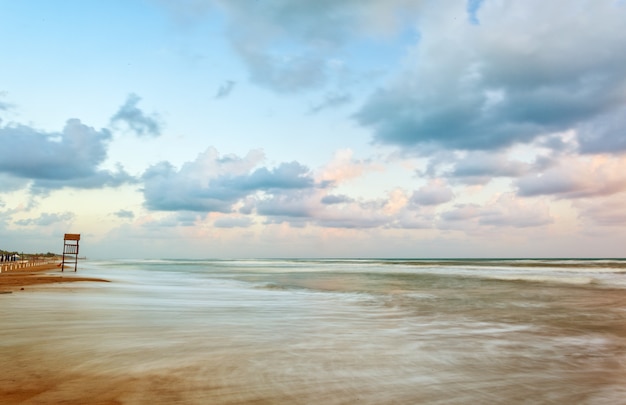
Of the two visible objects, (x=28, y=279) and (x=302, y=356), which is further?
(x=28, y=279)

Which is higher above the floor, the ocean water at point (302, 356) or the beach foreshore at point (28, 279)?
the ocean water at point (302, 356)

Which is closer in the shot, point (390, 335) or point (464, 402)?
point (464, 402)

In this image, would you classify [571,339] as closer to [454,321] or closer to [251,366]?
[454,321]

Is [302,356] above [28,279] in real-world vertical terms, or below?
above

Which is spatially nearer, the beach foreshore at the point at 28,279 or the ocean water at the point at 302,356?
the ocean water at the point at 302,356

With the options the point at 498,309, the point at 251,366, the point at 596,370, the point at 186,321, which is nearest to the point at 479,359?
the point at 596,370

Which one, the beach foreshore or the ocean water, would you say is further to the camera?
the beach foreshore

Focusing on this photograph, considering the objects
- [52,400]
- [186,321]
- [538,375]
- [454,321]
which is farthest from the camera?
[454,321]

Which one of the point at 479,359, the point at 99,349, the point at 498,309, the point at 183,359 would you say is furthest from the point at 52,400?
the point at 498,309

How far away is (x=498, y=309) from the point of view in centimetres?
1617

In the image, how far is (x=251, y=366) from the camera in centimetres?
698

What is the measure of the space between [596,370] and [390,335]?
4.25 m

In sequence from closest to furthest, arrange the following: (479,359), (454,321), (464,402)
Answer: (464,402)
(479,359)
(454,321)

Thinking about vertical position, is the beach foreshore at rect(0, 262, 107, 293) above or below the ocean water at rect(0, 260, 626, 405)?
below
